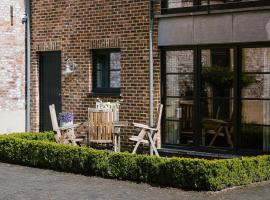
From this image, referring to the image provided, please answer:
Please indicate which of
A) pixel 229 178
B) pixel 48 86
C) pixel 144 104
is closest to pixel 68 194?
pixel 229 178

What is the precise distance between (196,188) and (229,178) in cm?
56

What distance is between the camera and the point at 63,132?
531 inches

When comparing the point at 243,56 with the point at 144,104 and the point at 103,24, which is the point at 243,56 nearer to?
the point at 144,104

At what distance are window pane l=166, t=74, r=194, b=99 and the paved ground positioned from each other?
2987 mm

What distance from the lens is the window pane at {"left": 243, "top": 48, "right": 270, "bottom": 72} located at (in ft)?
37.4

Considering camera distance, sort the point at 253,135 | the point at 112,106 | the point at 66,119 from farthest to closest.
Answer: the point at 66,119
the point at 112,106
the point at 253,135

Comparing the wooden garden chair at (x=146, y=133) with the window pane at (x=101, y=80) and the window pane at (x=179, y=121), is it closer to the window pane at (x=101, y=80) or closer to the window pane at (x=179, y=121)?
the window pane at (x=179, y=121)

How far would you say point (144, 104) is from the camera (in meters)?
13.2

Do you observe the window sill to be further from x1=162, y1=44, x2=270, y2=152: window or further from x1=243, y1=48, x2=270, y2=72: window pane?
x1=243, y1=48, x2=270, y2=72: window pane

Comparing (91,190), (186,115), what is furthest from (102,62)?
(91,190)

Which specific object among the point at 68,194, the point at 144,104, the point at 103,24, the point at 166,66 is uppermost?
the point at 103,24

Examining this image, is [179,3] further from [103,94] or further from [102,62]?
[103,94]

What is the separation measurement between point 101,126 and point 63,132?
1.17m

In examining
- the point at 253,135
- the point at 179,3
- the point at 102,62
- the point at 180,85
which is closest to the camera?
the point at 253,135
